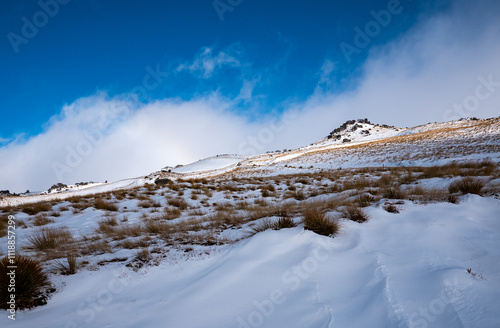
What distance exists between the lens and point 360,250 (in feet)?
9.57

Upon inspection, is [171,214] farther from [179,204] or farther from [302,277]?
[302,277]

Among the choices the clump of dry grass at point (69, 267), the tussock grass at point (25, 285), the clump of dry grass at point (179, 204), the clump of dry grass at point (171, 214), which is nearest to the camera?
the tussock grass at point (25, 285)

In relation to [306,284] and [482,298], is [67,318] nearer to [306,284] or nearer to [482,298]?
[306,284]

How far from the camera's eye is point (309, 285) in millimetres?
2293

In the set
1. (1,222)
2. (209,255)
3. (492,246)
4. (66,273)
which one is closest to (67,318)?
(66,273)

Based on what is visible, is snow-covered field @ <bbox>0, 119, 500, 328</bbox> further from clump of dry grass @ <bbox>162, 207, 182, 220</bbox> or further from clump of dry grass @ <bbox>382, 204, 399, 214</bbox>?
clump of dry grass @ <bbox>162, 207, 182, 220</bbox>

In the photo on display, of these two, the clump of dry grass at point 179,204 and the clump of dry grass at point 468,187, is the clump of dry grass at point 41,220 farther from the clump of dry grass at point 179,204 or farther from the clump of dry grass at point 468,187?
the clump of dry grass at point 468,187

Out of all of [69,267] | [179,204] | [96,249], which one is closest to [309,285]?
[69,267]

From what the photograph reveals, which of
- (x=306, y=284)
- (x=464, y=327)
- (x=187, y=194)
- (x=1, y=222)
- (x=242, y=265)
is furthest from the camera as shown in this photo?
(x=187, y=194)

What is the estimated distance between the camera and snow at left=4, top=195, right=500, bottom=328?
180 cm

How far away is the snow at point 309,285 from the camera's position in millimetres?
1796

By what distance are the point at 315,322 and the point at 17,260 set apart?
10.7ft

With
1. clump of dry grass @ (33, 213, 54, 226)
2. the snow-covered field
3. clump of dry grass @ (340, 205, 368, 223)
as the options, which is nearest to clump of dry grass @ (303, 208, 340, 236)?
the snow-covered field

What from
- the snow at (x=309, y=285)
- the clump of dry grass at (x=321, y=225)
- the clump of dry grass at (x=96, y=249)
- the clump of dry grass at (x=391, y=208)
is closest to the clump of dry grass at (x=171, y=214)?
the clump of dry grass at (x=96, y=249)
